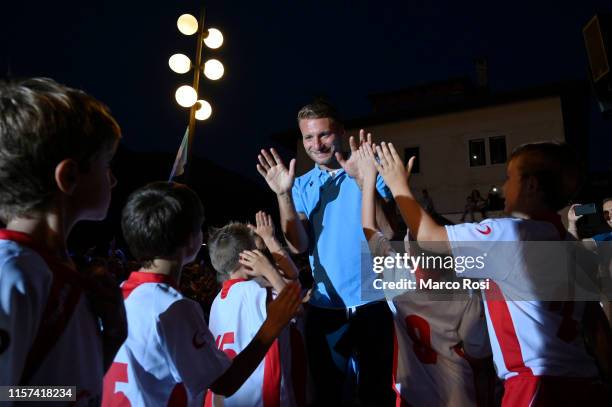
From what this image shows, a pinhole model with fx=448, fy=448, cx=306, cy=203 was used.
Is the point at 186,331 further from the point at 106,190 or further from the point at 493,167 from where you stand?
the point at 493,167

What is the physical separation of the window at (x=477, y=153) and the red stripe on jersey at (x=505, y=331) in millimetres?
17988

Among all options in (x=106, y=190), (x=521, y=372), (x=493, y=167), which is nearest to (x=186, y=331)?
(x=106, y=190)

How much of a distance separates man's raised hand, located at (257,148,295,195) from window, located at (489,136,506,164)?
57.2 ft

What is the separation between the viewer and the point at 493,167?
1875 cm

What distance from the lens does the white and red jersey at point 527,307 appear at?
2.08 meters

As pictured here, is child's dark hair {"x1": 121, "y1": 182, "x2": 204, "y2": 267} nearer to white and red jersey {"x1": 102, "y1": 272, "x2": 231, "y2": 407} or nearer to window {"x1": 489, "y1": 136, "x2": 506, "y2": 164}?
white and red jersey {"x1": 102, "y1": 272, "x2": 231, "y2": 407}

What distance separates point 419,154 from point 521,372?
1873 cm

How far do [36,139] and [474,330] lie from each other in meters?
2.88

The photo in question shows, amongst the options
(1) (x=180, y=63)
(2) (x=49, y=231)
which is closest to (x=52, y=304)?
(2) (x=49, y=231)

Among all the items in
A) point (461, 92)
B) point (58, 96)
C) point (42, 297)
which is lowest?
point (42, 297)

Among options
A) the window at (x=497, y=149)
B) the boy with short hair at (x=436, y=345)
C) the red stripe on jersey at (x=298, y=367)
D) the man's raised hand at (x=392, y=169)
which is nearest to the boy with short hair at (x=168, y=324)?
the man's raised hand at (x=392, y=169)

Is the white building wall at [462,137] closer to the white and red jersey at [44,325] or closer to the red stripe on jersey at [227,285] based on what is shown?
the red stripe on jersey at [227,285]

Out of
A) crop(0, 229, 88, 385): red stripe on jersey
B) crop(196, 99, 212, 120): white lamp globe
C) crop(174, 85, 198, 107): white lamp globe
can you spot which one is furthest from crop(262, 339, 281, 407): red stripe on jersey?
crop(196, 99, 212, 120): white lamp globe

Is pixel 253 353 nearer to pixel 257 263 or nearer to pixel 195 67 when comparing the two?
pixel 257 263
